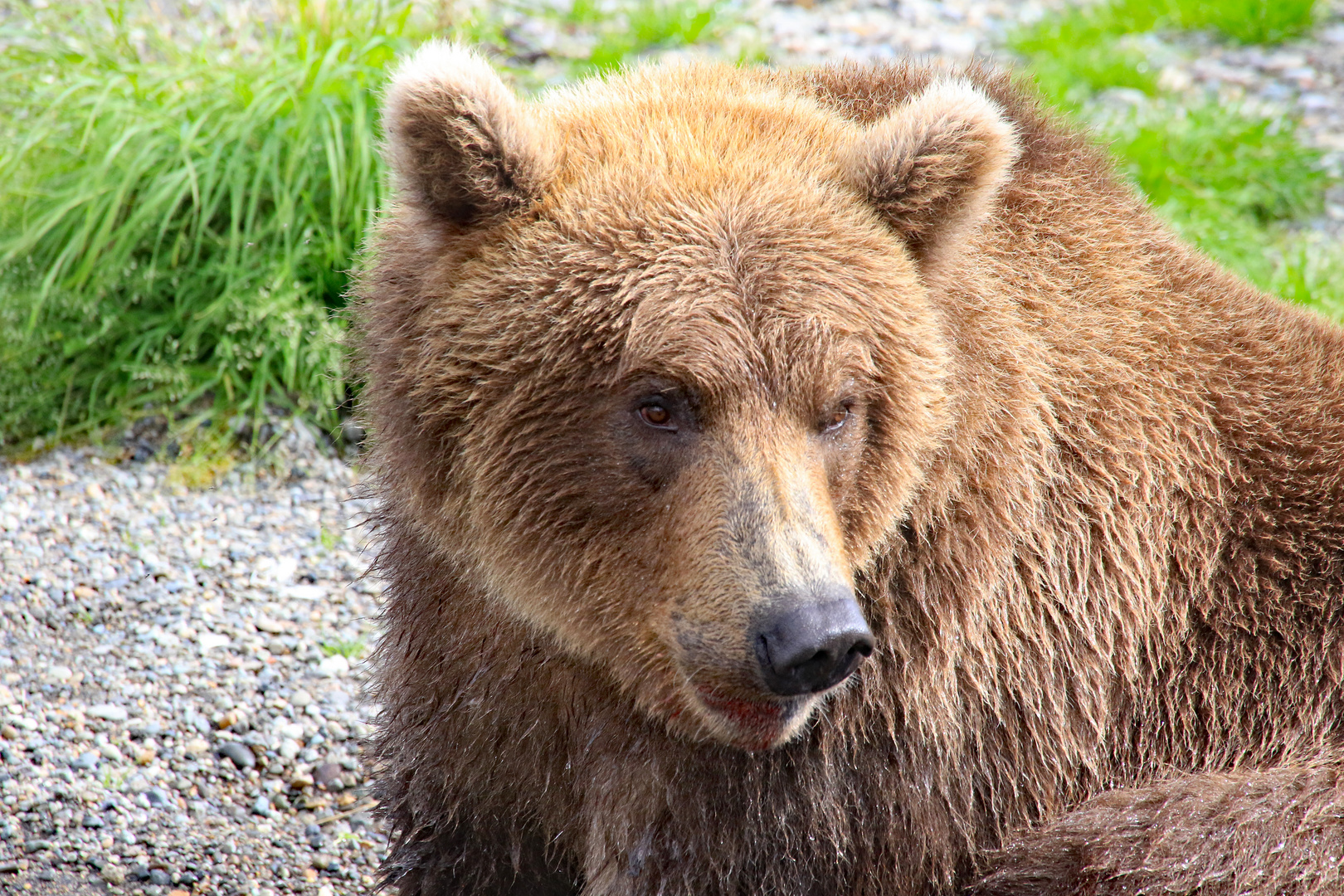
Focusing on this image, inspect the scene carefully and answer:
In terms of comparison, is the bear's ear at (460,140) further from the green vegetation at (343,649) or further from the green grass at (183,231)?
the green grass at (183,231)

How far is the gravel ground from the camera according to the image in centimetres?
→ 450

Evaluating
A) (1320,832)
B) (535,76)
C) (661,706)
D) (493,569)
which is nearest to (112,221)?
(535,76)

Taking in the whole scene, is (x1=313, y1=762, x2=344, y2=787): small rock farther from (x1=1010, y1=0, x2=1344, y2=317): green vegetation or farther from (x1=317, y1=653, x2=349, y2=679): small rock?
(x1=1010, y1=0, x2=1344, y2=317): green vegetation

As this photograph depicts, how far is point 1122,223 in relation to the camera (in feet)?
13.2

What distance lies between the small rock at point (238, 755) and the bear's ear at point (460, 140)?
254cm

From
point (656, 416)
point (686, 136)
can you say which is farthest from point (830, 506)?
point (686, 136)

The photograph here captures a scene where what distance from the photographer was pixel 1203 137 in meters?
8.66

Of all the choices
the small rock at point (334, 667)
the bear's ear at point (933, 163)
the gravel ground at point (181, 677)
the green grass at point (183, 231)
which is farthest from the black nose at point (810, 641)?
the green grass at point (183, 231)

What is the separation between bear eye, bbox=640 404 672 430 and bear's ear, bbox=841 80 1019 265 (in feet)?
2.51

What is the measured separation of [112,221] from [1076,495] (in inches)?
195

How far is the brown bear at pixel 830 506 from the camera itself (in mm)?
3160

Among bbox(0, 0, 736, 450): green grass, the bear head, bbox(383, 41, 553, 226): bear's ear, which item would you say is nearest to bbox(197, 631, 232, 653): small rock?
bbox(0, 0, 736, 450): green grass

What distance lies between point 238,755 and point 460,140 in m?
2.80

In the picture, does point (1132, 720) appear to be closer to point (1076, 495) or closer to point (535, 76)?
point (1076, 495)
